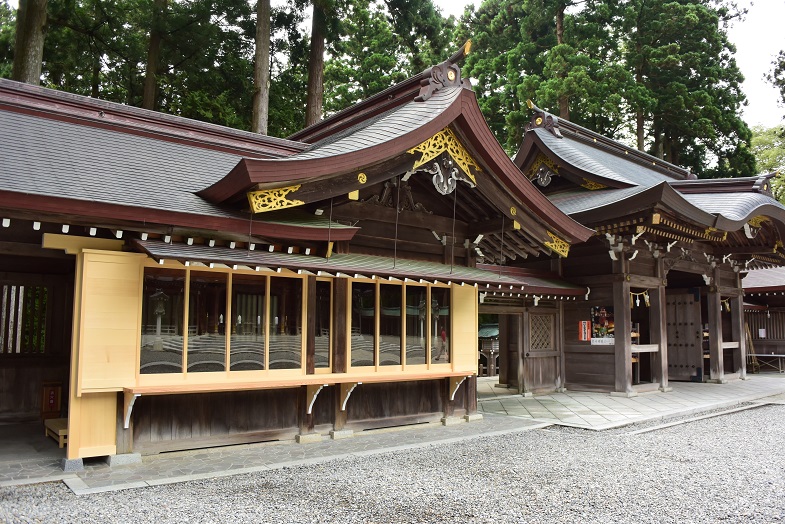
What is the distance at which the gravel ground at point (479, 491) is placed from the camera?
15.8ft

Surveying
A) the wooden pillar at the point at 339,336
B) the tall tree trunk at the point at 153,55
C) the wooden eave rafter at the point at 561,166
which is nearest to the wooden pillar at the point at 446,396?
the wooden pillar at the point at 339,336

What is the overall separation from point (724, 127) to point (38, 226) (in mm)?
25845

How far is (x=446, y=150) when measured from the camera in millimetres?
8180

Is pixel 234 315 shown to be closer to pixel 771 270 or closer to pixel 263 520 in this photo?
pixel 263 520

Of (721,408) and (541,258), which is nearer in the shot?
(721,408)

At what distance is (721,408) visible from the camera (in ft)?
A: 37.7

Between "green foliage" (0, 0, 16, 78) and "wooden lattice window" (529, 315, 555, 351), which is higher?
"green foliage" (0, 0, 16, 78)

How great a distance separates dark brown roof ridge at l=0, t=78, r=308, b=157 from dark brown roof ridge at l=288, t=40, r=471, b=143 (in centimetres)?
149

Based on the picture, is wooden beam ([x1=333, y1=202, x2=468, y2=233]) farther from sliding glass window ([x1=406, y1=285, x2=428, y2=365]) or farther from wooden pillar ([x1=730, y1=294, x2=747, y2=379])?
wooden pillar ([x1=730, y1=294, x2=747, y2=379])

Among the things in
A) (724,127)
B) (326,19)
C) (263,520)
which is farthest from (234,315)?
(724,127)

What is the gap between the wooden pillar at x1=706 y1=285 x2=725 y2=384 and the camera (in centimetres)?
1547

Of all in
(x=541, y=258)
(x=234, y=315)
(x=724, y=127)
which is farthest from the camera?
(x=724, y=127)

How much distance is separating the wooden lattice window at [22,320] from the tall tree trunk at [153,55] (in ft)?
31.9

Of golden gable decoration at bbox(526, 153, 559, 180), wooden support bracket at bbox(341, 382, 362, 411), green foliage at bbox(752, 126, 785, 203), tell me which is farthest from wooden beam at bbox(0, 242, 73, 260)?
green foliage at bbox(752, 126, 785, 203)
